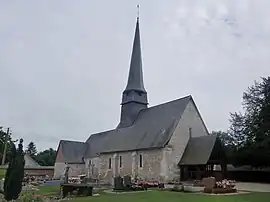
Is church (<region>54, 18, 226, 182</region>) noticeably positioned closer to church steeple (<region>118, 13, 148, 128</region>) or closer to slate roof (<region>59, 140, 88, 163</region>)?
church steeple (<region>118, 13, 148, 128</region>)

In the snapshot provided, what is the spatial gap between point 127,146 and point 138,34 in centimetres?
1839

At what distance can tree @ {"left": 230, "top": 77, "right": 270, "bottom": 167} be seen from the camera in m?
32.0

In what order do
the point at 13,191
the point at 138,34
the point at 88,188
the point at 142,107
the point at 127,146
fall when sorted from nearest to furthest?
the point at 13,191 → the point at 88,188 → the point at 127,146 → the point at 142,107 → the point at 138,34

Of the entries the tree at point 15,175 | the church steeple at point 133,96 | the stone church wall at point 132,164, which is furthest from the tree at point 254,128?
the tree at point 15,175

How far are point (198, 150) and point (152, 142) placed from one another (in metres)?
5.34

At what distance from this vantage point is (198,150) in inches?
1300

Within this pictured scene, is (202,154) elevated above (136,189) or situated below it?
above

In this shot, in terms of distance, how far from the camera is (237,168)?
133 feet

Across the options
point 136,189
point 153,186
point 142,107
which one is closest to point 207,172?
point 153,186

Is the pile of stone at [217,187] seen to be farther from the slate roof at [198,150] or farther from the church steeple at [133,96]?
the church steeple at [133,96]

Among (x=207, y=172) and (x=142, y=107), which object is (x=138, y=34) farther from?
(x=207, y=172)

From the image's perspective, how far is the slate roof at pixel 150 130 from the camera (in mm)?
35688

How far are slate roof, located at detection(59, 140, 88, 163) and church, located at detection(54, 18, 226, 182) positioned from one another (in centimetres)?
364

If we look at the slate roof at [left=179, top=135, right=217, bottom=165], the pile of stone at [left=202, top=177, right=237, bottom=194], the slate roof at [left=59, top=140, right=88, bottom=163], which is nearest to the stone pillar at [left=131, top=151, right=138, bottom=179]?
the slate roof at [left=179, top=135, right=217, bottom=165]
